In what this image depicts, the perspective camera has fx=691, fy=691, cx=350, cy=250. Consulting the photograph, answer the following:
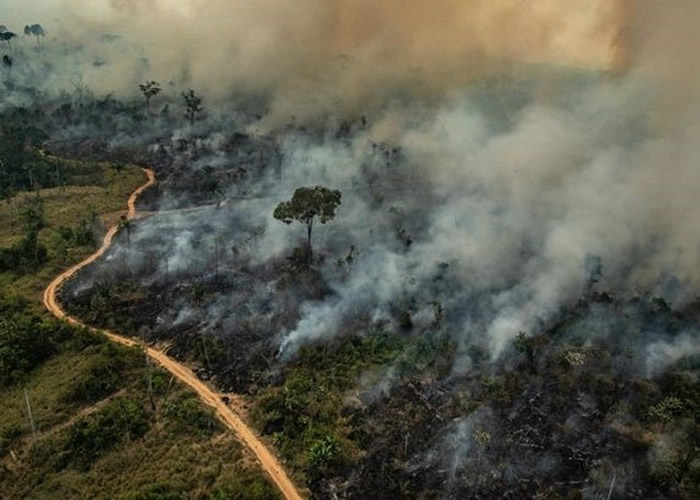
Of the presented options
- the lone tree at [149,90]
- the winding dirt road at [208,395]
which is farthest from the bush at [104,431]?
the lone tree at [149,90]

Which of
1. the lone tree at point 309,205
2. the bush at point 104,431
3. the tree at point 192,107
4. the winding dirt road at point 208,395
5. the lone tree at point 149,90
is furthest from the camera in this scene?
the lone tree at point 149,90

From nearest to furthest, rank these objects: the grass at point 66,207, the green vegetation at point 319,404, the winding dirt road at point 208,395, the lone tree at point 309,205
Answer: the winding dirt road at point 208,395
the green vegetation at point 319,404
the lone tree at point 309,205
the grass at point 66,207

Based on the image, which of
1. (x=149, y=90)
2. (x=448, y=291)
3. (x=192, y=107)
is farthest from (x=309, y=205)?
(x=149, y=90)

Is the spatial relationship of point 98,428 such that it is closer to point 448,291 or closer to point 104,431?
point 104,431

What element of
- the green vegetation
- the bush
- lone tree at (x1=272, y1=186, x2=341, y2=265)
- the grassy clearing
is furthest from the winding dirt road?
lone tree at (x1=272, y1=186, x2=341, y2=265)

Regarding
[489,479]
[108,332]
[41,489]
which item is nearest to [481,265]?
[489,479]

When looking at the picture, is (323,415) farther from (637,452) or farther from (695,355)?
(695,355)

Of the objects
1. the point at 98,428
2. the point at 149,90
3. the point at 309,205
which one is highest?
the point at 149,90

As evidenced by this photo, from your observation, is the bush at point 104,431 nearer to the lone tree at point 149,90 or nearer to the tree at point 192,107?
the tree at point 192,107
